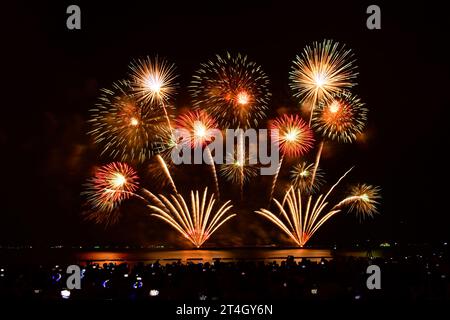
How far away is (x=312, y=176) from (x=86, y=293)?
1819cm

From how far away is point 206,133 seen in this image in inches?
1014

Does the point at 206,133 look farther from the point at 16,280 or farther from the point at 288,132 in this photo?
the point at 16,280

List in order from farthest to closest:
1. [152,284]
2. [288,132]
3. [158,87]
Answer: [288,132] → [158,87] → [152,284]

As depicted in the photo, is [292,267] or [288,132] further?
[288,132]

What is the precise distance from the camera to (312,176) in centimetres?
2966

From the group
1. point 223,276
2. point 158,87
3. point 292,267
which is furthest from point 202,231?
point 223,276

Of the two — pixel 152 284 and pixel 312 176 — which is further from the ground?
pixel 312 176

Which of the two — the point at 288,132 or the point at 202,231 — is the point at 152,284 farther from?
the point at 202,231

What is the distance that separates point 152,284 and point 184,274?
1889mm

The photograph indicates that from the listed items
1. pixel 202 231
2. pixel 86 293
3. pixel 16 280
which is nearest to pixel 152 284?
pixel 86 293
